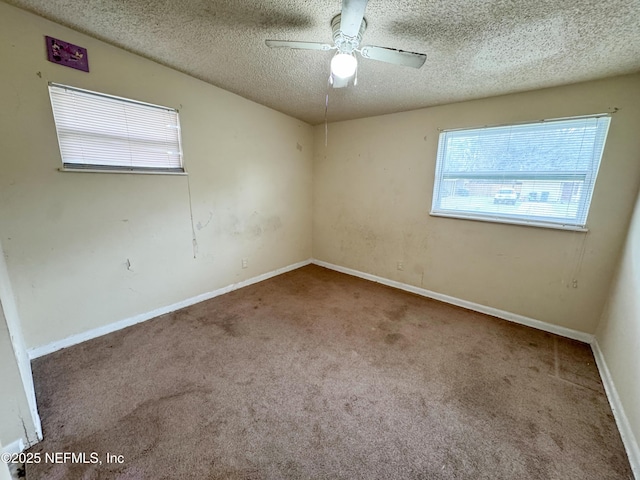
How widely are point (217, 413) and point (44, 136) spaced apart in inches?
90.0

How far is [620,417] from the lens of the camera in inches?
58.4

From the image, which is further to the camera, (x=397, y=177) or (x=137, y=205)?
(x=397, y=177)

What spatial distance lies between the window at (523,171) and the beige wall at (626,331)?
335 mm

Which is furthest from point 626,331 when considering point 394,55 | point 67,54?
point 67,54

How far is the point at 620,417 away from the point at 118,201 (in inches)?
154

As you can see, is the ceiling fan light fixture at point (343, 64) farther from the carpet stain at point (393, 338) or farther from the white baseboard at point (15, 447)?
the white baseboard at point (15, 447)

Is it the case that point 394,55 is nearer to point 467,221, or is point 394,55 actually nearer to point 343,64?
point 343,64

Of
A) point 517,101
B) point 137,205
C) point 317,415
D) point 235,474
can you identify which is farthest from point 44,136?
point 517,101

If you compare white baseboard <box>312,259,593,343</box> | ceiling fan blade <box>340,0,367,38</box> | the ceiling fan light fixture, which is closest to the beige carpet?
white baseboard <box>312,259,593,343</box>

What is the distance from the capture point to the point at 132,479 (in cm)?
116

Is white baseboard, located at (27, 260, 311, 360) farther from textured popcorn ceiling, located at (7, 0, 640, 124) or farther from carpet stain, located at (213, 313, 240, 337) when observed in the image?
textured popcorn ceiling, located at (7, 0, 640, 124)

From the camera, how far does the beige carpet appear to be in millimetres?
1243

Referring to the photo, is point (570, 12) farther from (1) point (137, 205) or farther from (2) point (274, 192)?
(1) point (137, 205)

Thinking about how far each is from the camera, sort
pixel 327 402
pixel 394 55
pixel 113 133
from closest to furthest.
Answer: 1. pixel 394 55
2. pixel 327 402
3. pixel 113 133
